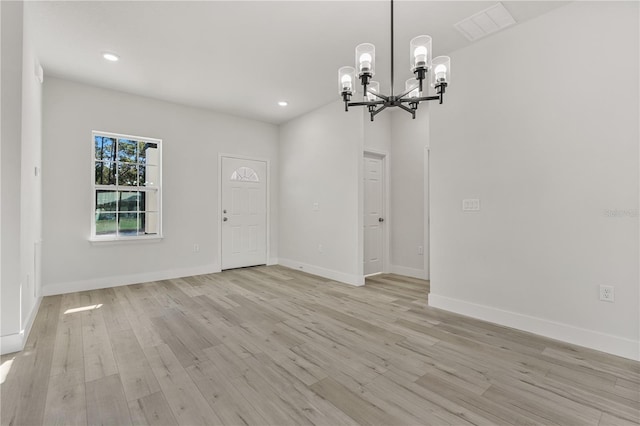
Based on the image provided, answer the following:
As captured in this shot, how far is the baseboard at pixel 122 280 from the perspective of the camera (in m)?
3.84

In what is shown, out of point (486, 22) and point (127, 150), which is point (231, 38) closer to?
point (486, 22)

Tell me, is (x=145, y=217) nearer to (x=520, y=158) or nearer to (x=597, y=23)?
(x=520, y=158)

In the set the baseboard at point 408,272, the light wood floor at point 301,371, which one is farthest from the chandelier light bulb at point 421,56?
the baseboard at point 408,272

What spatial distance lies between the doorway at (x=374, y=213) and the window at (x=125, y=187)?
3.30m

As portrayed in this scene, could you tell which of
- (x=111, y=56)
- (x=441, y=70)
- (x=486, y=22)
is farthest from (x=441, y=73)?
(x=111, y=56)

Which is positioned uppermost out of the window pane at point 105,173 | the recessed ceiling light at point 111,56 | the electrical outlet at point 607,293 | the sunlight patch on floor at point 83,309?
the recessed ceiling light at point 111,56

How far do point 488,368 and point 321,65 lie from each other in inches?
131

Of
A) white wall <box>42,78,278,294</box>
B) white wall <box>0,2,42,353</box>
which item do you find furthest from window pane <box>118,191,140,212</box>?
white wall <box>0,2,42,353</box>

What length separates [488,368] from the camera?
6.79 feet

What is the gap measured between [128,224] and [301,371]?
12.2 feet

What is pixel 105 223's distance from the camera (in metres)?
4.25

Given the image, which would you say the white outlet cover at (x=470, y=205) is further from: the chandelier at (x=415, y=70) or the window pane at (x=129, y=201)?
the window pane at (x=129, y=201)

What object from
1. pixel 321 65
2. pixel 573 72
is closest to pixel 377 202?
pixel 321 65

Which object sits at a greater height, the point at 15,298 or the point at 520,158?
the point at 520,158
